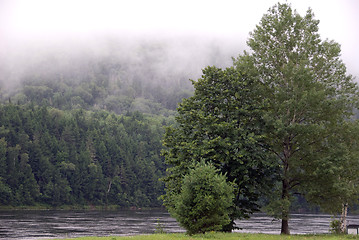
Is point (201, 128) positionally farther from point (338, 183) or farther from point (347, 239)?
point (347, 239)

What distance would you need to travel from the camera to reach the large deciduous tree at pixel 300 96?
44875 millimetres

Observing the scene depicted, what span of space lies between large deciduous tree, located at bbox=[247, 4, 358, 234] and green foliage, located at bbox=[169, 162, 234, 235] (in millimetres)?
10007

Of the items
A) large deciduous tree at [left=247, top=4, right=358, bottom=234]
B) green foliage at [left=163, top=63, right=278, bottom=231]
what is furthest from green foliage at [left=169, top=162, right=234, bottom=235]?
large deciduous tree at [left=247, top=4, right=358, bottom=234]

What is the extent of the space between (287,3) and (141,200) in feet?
525

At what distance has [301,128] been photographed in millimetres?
43906

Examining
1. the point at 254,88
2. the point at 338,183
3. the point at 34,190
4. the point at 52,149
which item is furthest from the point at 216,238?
the point at 52,149

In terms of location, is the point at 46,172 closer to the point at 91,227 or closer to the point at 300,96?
the point at 91,227

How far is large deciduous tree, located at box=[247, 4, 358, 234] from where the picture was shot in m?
44.9

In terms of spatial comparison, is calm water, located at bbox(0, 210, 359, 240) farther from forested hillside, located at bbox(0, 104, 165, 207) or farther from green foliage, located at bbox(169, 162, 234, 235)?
forested hillside, located at bbox(0, 104, 165, 207)

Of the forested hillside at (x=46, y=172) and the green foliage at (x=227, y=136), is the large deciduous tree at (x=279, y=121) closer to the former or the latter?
the green foliage at (x=227, y=136)

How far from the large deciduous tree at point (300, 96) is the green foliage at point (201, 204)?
1001cm

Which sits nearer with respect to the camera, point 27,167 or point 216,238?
point 216,238

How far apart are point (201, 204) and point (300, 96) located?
56.5ft

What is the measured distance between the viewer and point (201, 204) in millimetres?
37062
